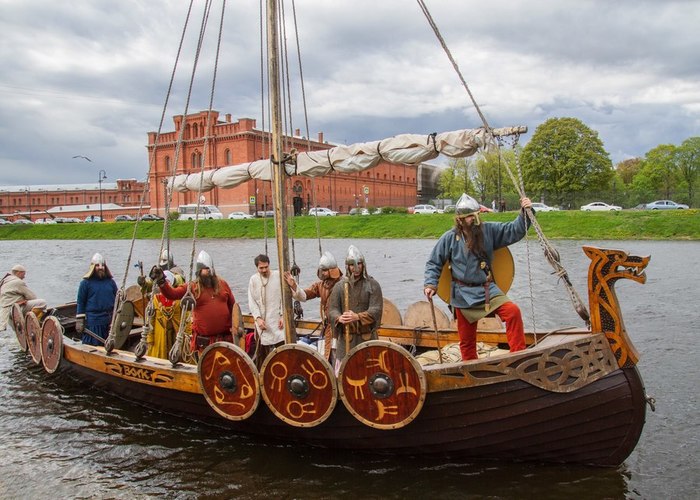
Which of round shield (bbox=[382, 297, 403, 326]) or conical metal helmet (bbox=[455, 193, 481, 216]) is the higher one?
conical metal helmet (bbox=[455, 193, 481, 216])

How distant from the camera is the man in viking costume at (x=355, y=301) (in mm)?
6180

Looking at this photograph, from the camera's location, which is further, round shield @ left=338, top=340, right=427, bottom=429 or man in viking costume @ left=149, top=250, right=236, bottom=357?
man in viking costume @ left=149, top=250, right=236, bottom=357

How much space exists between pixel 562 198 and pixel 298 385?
51.8 meters

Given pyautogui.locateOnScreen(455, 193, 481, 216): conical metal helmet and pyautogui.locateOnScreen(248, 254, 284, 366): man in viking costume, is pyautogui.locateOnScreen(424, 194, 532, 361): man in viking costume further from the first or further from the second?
pyautogui.locateOnScreen(248, 254, 284, 366): man in viking costume

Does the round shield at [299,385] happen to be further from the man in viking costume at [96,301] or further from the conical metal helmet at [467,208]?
the man in viking costume at [96,301]

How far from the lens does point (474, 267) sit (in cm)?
583

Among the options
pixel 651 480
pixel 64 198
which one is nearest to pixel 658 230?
pixel 651 480

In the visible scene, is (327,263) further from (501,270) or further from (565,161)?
(565,161)

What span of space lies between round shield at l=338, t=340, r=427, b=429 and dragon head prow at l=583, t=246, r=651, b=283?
73.6 inches

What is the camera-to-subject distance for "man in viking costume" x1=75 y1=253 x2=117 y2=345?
9.08 metres

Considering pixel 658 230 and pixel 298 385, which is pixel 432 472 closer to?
pixel 298 385

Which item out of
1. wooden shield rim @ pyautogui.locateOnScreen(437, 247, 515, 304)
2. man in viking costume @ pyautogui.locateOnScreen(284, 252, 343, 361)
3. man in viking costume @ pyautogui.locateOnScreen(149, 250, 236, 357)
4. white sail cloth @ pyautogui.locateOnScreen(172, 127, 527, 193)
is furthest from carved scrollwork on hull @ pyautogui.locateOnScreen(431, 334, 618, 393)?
man in viking costume @ pyautogui.locateOnScreen(149, 250, 236, 357)

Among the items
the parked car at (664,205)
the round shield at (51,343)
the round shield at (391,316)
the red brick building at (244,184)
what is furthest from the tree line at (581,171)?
the round shield at (51,343)

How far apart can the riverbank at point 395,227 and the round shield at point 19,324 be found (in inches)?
620
